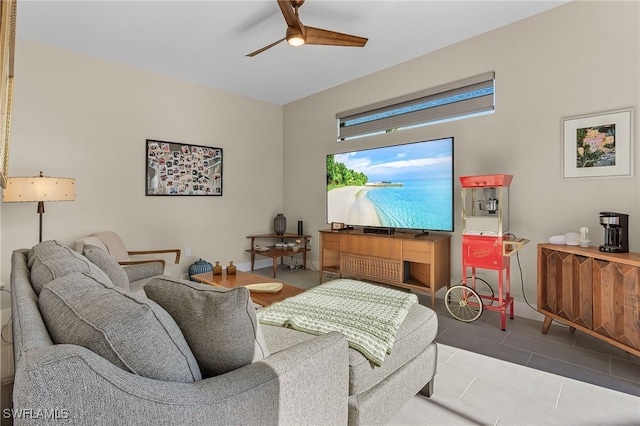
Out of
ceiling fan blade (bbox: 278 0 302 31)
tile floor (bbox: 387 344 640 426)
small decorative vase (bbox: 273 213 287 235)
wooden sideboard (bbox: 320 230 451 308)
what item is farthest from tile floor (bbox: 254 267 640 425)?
small decorative vase (bbox: 273 213 287 235)

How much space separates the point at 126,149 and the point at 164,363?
3.89 m

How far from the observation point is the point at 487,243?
2.84m

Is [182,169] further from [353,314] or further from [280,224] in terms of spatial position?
[353,314]

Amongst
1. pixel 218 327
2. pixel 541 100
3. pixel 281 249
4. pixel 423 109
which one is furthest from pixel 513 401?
pixel 281 249

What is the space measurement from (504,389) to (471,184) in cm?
166

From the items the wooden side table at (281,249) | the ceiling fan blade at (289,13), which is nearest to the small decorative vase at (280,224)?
the wooden side table at (281,249)

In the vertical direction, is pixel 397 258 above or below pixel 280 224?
below

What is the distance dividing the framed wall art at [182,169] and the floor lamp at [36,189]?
1.16 metres

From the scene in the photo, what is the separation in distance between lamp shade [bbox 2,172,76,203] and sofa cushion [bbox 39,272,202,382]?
248 centimetres

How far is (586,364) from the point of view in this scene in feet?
7.08

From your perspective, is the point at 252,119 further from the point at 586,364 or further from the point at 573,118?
the point at 586,364

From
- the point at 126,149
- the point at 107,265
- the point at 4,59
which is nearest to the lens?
the point at 4,59

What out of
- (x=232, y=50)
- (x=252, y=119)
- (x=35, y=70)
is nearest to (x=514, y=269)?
(x=232, y=50)

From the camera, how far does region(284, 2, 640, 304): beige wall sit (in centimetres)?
254
